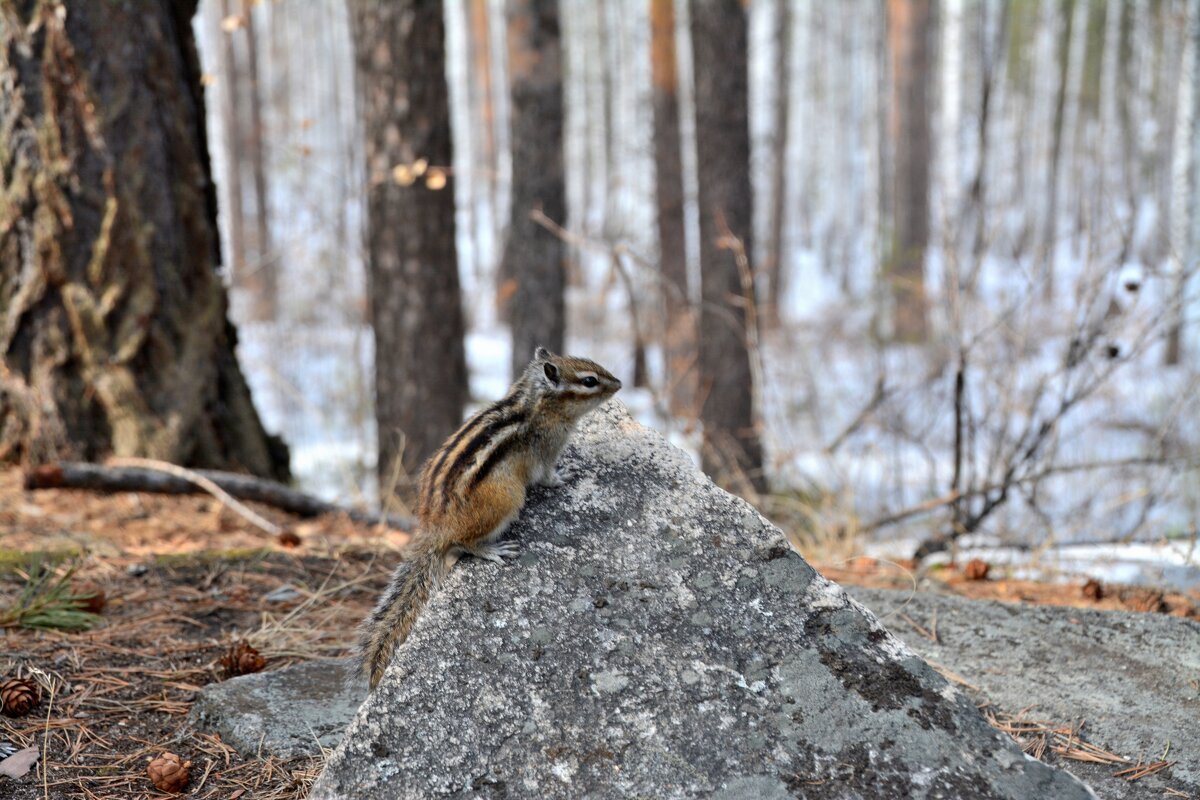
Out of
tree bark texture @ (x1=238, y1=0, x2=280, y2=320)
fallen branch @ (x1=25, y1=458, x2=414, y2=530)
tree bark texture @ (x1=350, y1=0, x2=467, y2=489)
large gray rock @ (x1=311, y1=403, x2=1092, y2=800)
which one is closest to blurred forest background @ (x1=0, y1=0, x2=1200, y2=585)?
tree bark texture @ (x1=350, y1=0, x2=467, y2=489)

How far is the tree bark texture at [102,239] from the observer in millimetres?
3869

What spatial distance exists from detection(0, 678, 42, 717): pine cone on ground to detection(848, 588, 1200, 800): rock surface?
7.16ft

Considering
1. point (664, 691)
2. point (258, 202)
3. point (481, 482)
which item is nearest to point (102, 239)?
point (481, 482)

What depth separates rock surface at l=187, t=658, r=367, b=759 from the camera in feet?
6.94

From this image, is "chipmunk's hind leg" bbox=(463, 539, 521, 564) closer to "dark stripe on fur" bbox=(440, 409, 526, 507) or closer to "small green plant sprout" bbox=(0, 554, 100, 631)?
"dark stripe on fur" bbox=(440, 409, 526, 507)

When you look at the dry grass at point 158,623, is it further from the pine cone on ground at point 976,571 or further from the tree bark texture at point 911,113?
the tree bark texture at point 911,113

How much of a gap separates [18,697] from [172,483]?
185 centimetres

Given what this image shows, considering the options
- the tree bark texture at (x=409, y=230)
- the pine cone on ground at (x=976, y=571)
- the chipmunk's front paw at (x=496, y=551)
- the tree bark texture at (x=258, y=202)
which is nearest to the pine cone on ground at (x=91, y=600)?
the chipmunk's front paw at (x=496, y=551)

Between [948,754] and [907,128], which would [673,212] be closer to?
[907,128]

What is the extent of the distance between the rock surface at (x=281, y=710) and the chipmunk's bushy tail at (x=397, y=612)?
0.27 feet

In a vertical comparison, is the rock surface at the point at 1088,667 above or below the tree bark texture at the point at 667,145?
below

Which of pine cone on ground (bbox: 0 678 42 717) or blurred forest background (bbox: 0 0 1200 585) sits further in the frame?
blurred forest background (bbox: 0 0 1200 585)

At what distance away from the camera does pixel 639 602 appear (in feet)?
6.33

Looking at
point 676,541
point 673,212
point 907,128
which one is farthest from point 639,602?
point 907,128
